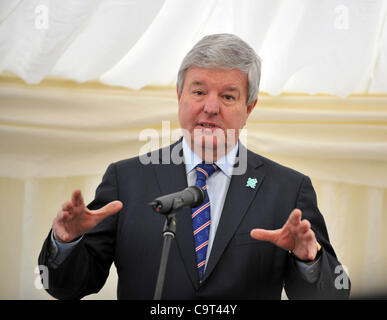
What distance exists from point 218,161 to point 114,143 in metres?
0.98

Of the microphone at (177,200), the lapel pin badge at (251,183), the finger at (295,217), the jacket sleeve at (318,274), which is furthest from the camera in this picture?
the lapel pin badge at (251,183)

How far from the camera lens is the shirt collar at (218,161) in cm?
175

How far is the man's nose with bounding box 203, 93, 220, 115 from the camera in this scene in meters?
1.65

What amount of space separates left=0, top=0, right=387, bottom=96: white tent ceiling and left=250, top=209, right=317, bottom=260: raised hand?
1.31 meters

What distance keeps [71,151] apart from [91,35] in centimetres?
55

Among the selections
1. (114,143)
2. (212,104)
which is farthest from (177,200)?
(114,143)

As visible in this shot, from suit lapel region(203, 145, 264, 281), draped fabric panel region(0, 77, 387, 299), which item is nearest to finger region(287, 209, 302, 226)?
suit lapel region(203, 145, 264, 281)

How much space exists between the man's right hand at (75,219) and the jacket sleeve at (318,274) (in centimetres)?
56

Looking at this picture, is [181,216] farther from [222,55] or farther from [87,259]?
[222,55]

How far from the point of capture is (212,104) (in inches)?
65.4

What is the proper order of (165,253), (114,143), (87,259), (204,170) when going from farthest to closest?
(114,143)
(204,170)
(87,259)
(165,253)

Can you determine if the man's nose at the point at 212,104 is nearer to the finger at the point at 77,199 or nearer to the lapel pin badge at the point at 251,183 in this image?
the lapel pin badge at the point at 251,183

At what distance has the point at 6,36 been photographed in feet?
8.23

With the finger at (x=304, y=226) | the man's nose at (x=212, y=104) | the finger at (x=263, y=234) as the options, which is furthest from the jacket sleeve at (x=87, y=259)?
the finger at (x=304, y=226)
